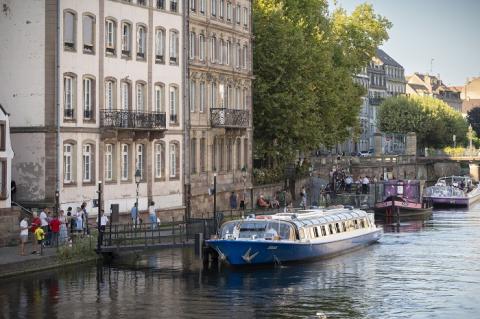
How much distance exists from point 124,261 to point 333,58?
52.9 metres

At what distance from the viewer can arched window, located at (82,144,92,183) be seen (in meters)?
62.7

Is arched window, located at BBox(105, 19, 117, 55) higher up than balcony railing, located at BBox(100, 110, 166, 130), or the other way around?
arched window, located at BBox(105, 19, 117, 55)

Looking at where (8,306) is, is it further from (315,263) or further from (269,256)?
(315,263)

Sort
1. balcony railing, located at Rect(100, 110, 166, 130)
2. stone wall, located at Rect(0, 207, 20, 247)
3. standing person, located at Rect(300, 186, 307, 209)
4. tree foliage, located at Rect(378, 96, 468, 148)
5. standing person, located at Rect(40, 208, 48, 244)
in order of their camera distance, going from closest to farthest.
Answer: stone wall, located at Rect(0, 207, 20, 247) < standing person, located at Rect(40, 208, 48, 244) < balcony railing, located at Rect(100, 110, 166, 130) < standing person, located at Rect(300, 186, 307, 209) < tree foliage, located at Rect(378, 96, 468, 148)

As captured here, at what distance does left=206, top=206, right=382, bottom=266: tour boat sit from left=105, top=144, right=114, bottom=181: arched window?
10231 mm

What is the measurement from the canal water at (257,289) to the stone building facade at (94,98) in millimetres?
6460

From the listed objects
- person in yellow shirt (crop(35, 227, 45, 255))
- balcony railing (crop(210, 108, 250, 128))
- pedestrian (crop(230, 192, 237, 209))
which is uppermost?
balcony railing (crop(210, 108, 250, 128))

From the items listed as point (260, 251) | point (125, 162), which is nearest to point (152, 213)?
point (125, 162)

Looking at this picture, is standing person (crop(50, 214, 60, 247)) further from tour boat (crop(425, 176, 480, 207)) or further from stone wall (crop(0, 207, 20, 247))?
tour boat (crop(425, 176, 480, 207))

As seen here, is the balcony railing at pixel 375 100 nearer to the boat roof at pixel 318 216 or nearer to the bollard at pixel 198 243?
the boat roof at pixel 318 216

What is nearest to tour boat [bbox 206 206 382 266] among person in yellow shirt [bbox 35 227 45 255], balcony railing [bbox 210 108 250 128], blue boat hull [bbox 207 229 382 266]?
blue boat hull [bbox 207 229 382 266]

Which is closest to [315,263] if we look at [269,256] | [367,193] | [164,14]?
[269,256]

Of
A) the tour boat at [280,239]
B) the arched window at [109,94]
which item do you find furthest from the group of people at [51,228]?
the arched window at [109,94]

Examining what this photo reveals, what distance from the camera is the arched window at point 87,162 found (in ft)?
206
